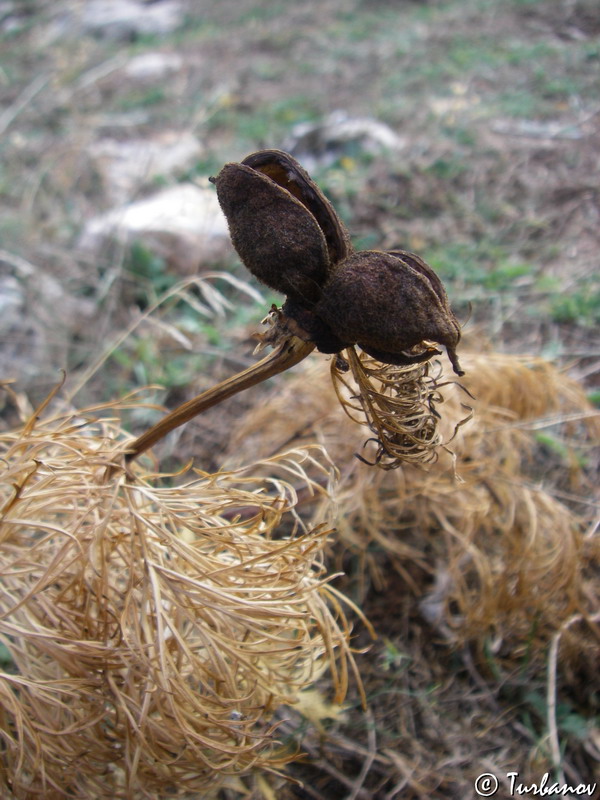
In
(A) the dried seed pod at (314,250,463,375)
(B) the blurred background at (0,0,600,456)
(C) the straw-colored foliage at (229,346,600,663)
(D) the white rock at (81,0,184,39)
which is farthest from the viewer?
(D) the white rock at (81,0,184,39)

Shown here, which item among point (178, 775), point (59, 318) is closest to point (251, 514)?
point (178, 775)

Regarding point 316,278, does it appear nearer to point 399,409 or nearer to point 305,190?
point 305,190

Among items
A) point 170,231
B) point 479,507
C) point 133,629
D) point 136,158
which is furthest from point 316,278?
point 136,158

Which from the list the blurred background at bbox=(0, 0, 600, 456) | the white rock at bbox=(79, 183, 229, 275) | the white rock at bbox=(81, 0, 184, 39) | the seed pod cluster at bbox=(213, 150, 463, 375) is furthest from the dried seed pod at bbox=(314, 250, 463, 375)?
the white rock at bbox=(81, 0, 184, 39)

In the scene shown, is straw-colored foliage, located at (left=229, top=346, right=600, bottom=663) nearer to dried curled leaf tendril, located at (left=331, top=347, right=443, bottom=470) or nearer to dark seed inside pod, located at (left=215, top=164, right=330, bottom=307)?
dried curled leaf tendril, located at (left=331, top=347, right=443, bottom=470)

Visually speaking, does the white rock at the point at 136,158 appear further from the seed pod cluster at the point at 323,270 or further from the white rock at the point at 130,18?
the white rock at the point at 130,18

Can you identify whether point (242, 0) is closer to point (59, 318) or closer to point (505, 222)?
point (505, 222)

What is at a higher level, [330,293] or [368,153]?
[330,293]
